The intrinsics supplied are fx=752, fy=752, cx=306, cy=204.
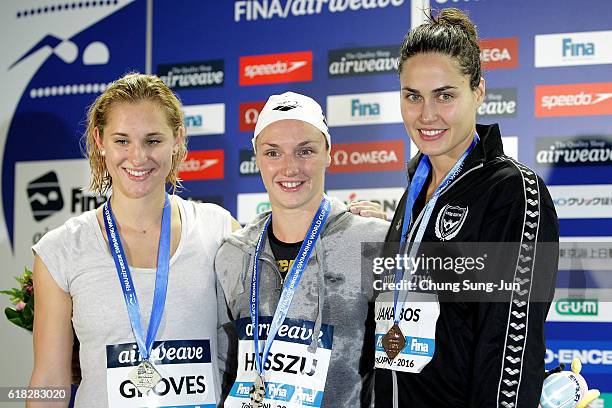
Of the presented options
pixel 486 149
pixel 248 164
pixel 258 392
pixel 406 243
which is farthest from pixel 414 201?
pixel 248 164

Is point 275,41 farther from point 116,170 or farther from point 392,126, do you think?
point 116,170

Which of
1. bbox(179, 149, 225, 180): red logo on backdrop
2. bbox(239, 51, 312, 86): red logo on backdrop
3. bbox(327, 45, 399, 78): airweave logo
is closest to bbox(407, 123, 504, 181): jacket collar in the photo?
bbox(327, 45, 399, 78): airweave logo

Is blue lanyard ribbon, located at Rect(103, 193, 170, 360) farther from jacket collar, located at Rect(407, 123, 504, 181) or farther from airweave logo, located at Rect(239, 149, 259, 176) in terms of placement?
airweave logo, located at Rect(239, 149, 259, 176)

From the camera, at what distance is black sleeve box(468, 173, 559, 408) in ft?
6.16

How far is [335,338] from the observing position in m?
2.35

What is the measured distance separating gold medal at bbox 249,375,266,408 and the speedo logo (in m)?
2.08

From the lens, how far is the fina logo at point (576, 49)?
12.7ft

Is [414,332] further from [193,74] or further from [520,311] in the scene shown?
[193,74]

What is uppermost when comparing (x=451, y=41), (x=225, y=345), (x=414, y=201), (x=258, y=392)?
(x=451, y=41)

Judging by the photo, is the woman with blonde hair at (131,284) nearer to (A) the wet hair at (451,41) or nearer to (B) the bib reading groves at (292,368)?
(B) the bib reading groves at (292,368)

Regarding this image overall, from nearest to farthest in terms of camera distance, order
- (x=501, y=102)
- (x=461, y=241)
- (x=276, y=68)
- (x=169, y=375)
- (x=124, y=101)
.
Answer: (x=461, y=241) < (x=169, y=375) < (x=124, y=101) < (x=501, y=102) < (x=276, y=68)

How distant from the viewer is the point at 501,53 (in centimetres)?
400

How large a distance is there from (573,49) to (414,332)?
7.80 ft

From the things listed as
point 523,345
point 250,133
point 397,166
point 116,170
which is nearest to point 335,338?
point 523,345
